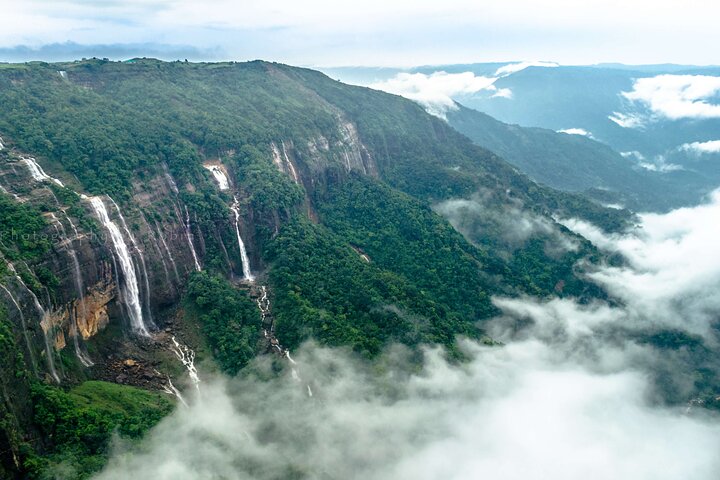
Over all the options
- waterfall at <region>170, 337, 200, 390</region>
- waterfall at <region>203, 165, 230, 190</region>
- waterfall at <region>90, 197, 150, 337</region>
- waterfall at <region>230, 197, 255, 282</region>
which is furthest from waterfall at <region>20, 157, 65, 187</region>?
waterfall at <region>170, 337, 200, 390</region>

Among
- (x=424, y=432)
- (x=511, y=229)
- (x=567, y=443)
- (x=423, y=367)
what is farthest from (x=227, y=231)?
(x=511, y=229)

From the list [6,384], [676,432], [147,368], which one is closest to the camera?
[6,384]

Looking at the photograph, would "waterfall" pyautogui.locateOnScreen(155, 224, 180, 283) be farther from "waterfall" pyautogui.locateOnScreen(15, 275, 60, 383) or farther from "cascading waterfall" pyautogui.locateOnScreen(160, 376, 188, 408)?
"waterfall" pyautogui.locateOnScreen(15, 275, 60, 383)

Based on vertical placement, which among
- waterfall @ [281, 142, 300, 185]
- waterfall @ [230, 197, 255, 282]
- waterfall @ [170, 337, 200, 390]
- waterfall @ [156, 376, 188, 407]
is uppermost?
waterfall @ [281, 142, 300, 185]

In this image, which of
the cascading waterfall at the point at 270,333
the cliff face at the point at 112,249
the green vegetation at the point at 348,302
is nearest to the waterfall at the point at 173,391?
the cliff face at the point at 112,249

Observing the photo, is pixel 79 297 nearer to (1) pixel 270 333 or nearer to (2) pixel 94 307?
(2) pixel 94 307

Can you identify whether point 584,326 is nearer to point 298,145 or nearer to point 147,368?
point 298,145

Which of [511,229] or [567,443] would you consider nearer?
[567,443]
